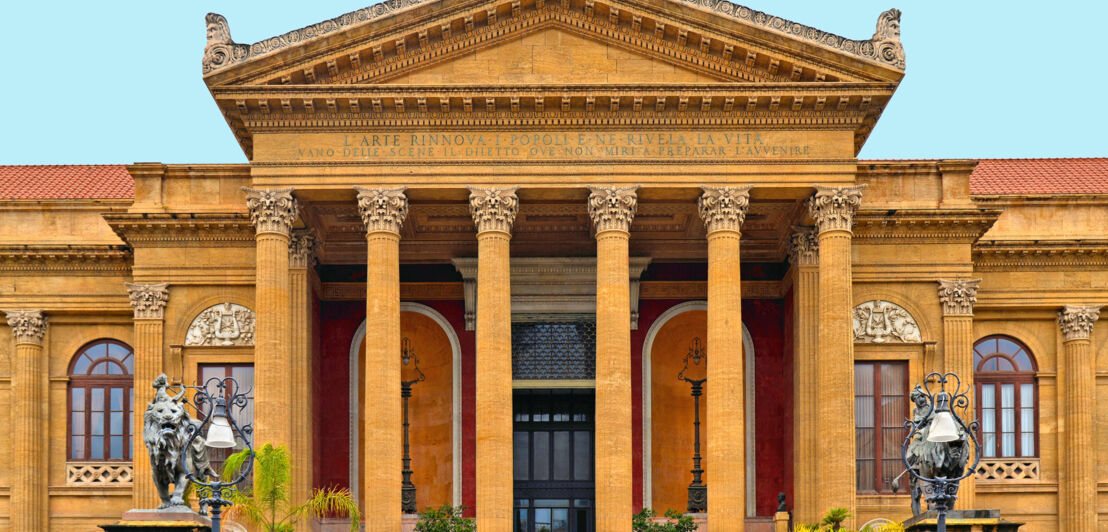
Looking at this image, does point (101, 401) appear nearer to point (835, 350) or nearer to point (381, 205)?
point (381, 205)

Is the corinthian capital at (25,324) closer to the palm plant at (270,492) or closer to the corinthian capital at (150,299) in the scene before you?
the corinthian capital at (150,299)

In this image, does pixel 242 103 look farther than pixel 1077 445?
No

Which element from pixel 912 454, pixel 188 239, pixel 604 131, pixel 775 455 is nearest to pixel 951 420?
pixel 912 454

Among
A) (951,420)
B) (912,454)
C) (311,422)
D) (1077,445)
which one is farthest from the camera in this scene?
(1077,445)

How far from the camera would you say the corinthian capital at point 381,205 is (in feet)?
138

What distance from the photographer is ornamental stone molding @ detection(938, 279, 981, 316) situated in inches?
1807

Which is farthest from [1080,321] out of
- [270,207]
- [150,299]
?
[150,299]

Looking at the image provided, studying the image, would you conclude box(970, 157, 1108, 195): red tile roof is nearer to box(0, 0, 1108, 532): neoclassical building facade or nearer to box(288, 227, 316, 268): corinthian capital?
box(0, 0, 1108, 532): neoclassical building facade

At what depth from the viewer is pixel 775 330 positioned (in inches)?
1921

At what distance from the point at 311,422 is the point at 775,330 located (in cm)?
1257

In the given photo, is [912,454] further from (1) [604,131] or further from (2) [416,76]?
(2) [416,76]

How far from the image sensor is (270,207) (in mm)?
42125

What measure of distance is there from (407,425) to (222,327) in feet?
18.8

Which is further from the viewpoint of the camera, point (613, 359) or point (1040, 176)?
point (1040, 176)
